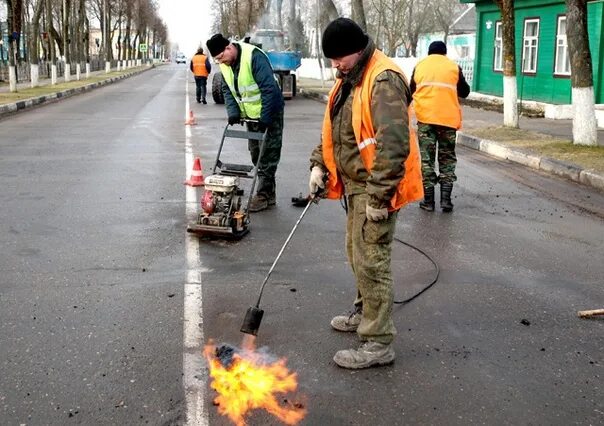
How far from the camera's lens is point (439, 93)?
7.48 meters

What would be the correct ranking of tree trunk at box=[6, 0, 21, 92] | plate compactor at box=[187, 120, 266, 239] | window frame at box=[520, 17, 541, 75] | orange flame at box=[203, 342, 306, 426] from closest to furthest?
orange flame at box=[203, 342, 306, 426] → plate compactor at box=[187, 120, 266, 239] → window frame at box=[520, 17, 541, 75] → tree trunk at box=[6, 0, 21, 92]

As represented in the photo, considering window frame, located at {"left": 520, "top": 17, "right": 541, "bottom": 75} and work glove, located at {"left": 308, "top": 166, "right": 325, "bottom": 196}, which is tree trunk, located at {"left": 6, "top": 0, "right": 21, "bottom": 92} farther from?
work glove, located at {"left": 308, "top": 166, "right": 325, "bottom": 196}

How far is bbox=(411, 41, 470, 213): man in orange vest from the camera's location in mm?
7480

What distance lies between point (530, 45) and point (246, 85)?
17.0 meters

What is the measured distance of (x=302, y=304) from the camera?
4.73 meters

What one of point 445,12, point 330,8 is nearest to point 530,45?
point 330,8

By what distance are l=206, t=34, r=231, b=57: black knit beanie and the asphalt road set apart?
5.65 feet

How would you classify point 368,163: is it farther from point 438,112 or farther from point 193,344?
point 438,112

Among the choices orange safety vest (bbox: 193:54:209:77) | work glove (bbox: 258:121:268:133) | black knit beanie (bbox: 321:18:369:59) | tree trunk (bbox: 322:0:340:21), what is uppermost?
tree trunk (bbox: 322:0:340:21)

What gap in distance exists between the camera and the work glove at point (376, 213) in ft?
11.7

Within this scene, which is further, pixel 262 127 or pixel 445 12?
pixel 445 12

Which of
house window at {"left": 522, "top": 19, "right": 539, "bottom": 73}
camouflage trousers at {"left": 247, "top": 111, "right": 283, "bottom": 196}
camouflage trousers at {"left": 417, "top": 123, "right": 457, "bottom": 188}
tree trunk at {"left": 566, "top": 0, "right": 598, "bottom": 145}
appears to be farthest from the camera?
house window at {"left": 522, "top": 19, "right": 539, "bottom": 73}

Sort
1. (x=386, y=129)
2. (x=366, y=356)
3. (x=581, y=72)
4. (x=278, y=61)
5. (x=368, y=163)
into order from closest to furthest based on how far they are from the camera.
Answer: (x=386, y=129) < (x=368, y=163) < (x=366, y=356) < (x=581, y=72) < (x=278, y=61)

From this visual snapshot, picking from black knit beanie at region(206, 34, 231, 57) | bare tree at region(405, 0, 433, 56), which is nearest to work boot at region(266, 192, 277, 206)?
black knit beanie at region(206, 34, 231, 57)
